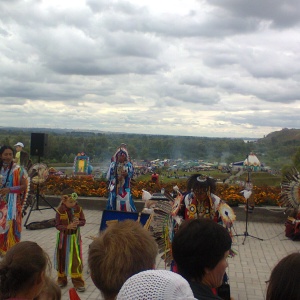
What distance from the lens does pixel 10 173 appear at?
5.73 meters

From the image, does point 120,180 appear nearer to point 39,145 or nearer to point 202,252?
point 39,145

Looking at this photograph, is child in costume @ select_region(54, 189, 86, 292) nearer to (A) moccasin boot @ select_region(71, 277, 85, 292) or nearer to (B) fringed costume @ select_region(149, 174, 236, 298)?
(A) moccasin boot @ select_region(71, 277, 85, 292)

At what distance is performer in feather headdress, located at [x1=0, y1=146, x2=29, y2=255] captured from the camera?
5.71 meters

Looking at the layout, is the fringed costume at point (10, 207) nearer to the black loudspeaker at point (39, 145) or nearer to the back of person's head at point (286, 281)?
the black loudspeaker at point (39, 145)

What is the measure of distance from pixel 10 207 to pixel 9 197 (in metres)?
0.15

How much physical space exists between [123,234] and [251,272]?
188 inches

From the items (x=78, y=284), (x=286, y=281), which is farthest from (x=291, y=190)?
(x=286, y=281)

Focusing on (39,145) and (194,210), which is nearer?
(194,210)

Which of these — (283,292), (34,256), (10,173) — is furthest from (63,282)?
(283,292)

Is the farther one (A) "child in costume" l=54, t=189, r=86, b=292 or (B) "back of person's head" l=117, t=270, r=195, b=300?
(A) "child in costume" l=54, t=189, r=86, b=292

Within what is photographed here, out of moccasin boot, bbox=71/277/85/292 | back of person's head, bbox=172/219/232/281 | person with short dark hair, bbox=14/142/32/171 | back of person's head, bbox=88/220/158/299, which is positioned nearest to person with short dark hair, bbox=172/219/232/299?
back of person's head, bbox=172/219/232/281

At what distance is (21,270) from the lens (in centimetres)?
215

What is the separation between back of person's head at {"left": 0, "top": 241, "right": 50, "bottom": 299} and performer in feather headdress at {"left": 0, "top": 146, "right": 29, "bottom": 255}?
3.66 meters

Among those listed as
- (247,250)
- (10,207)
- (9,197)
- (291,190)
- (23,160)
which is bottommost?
(247,250)
